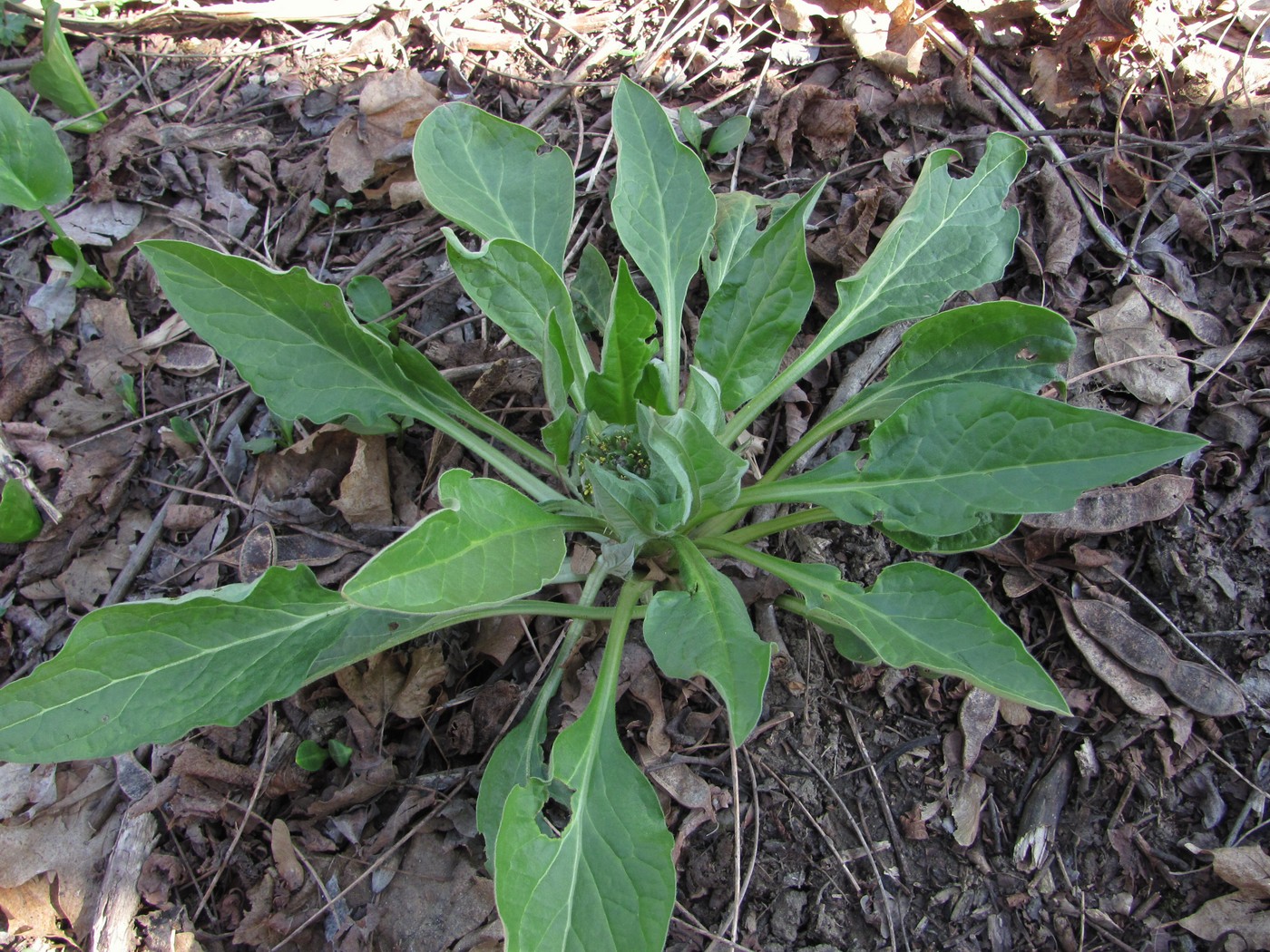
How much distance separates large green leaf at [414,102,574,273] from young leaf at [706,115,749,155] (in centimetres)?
69

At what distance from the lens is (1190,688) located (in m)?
1.93

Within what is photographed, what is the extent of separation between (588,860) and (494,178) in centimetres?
168

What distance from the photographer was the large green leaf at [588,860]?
4.70ft

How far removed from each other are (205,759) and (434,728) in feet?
1.96

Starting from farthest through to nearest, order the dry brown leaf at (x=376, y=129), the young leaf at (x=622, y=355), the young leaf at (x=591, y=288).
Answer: the dry brown leaf at (x=376, y=129) → the young leaf at (x=591, y=288) → the young leaf at (x=622, y=355)

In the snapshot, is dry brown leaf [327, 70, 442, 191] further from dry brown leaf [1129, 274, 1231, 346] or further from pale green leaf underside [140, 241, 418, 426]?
dry brown leaf [1129, 274, 1231, 346]

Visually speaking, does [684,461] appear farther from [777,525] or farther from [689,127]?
[689,127]

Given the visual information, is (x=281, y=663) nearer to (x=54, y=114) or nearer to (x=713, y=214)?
(x=713, y=214)

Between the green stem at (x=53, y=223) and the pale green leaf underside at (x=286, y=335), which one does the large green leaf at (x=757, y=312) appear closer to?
the pale green leaf underside at (x=286, y=335)

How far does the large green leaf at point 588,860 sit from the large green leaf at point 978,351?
1102mm

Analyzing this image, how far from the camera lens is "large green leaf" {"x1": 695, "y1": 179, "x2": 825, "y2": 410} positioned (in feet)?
5.90

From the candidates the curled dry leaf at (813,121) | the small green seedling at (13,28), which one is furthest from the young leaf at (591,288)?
the small green seedling at (13,28)

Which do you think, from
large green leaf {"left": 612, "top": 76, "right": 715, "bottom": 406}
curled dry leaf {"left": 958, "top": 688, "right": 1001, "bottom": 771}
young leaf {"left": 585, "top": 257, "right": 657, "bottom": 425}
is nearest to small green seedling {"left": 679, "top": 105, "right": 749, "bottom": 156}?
large green leaf {"left": 612, "top": 76, "right": 715, "bottom": 406}

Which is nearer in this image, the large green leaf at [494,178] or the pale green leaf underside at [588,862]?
the pale green leaf underside at [588,862]
